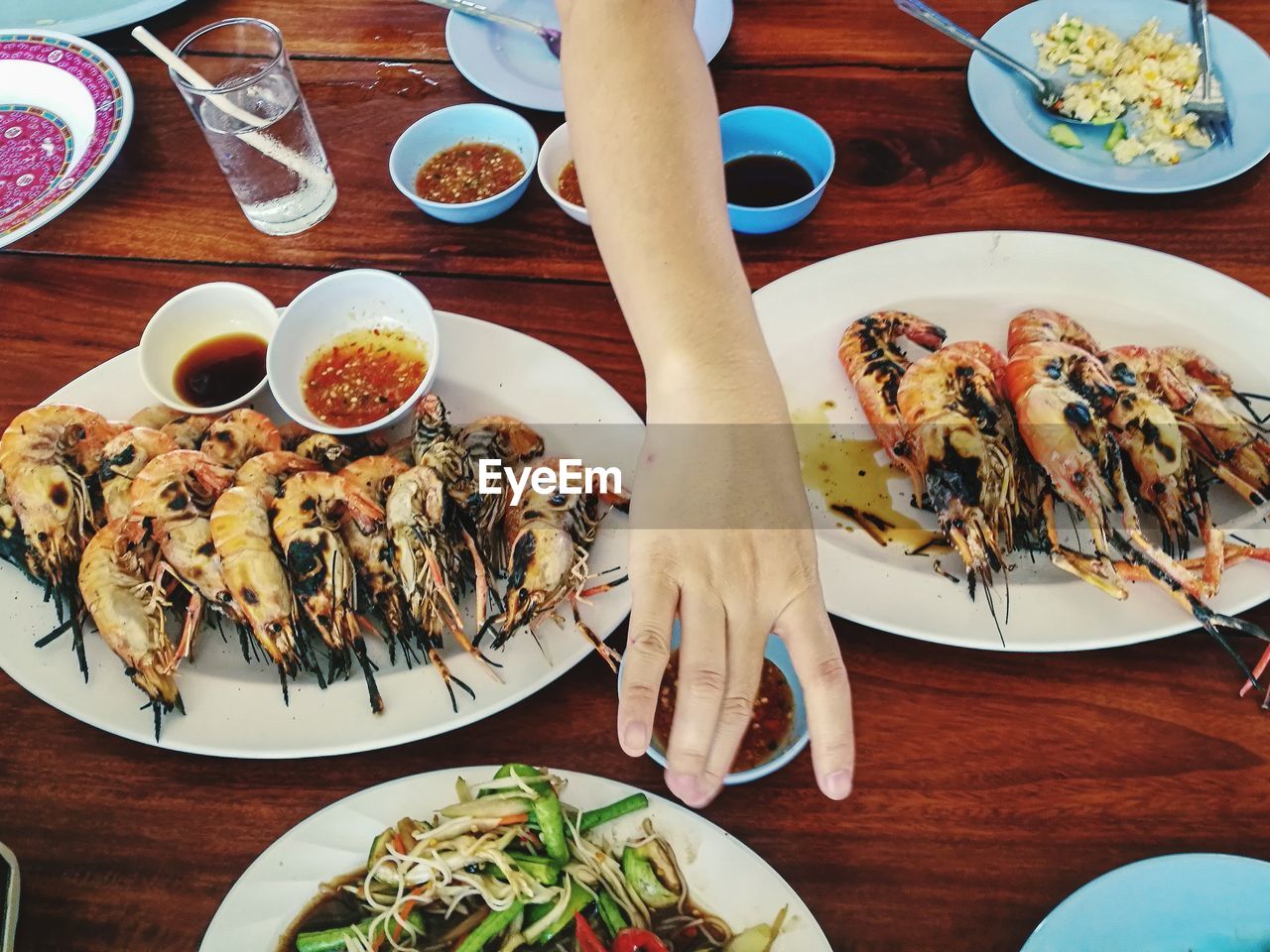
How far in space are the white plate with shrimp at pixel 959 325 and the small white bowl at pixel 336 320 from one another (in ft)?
2.30

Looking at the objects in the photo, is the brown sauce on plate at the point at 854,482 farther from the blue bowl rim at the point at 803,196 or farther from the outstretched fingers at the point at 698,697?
the outstretched fingers at the point at 698,697

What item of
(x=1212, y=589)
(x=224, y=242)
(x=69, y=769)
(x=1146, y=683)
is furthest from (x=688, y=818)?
(x=224, y=242)

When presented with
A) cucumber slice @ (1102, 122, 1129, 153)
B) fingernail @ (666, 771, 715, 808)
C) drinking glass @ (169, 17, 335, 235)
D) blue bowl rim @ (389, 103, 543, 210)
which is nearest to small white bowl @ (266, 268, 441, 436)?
blue bowl rim @ (389, 103, 543, 210)

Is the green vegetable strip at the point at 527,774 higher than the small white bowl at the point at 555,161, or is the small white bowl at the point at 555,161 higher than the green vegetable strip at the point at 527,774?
the small white bowl at the point at 555,161

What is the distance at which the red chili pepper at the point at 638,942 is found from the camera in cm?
126

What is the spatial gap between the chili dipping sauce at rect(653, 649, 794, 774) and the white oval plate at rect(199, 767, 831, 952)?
0.35 feet

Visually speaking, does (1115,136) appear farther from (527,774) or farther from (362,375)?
(527,774)

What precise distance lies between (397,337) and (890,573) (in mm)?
1075

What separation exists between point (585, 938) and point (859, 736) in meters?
0.52

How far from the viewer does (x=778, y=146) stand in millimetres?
2031

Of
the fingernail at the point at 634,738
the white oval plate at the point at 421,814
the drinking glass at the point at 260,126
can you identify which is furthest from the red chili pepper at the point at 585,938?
the drinking glass at the point at 260,126

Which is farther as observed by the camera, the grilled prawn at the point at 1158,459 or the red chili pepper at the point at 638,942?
the grilled prawn at the point at 1158,459

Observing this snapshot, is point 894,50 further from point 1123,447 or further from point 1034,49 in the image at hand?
point 1123,447

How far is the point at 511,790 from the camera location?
1.36m
